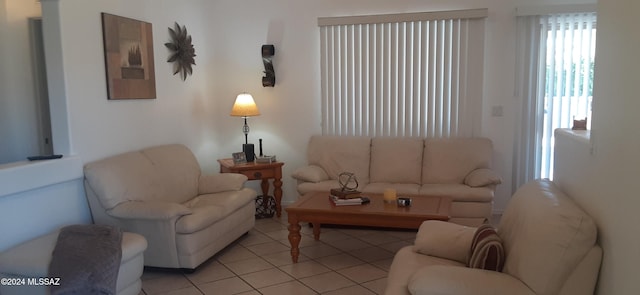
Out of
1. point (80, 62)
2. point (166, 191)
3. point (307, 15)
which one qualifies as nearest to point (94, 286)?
point (166, 191)

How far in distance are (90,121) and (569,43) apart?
429 centimetres

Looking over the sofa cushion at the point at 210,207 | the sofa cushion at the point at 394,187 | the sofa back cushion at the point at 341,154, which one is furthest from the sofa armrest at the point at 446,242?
the sofa back cushion at the point at 341,154

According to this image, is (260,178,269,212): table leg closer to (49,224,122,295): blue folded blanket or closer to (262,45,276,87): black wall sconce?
(262,45,276,87): black wall sconce

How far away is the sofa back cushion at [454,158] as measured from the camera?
15.4ft

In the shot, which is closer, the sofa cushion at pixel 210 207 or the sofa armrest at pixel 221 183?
the sofa cushion at pixel 210 207

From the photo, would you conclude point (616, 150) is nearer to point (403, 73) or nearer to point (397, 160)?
point (397, 160)

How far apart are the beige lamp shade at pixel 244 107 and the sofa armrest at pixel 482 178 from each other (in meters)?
2.27

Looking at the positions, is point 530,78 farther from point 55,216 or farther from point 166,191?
point 55,216

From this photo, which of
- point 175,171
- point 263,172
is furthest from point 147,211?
point 263,172

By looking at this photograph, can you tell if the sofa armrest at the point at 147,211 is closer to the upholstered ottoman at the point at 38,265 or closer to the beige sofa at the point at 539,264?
the upholstered ottoman at the point at 38,265

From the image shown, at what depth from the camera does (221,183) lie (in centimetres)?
446

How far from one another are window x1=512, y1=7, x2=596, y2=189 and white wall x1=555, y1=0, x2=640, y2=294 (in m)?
2.69

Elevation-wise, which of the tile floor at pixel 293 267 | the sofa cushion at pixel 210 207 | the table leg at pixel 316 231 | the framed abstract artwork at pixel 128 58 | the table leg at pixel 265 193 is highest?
the framed abstract artwork at pixel 128 58

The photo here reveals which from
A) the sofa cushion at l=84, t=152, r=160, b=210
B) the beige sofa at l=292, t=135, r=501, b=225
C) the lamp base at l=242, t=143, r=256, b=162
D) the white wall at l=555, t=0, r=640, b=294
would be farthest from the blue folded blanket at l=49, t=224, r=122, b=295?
the white wall at l=555, t=0, r=640, b=294
